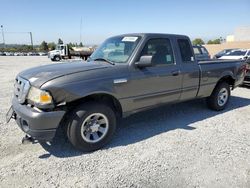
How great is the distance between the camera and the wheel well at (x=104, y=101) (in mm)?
3533

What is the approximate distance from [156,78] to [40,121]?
2.21m

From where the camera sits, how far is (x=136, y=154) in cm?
363

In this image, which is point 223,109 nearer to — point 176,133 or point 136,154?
point 176,133

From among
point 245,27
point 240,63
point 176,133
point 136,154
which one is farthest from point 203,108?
point 245,27

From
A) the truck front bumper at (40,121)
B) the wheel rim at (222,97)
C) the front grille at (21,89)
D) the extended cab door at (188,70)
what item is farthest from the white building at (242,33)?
the truck front bumper at (40,121)

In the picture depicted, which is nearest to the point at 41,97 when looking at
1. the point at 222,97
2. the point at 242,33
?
the point at 222,97

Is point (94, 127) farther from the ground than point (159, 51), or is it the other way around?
point (159, 51)

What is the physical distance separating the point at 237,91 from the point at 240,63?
2597 millimetres

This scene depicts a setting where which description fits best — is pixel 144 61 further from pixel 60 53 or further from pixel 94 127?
pixel 60 53

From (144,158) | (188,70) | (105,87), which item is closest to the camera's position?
(144,158)

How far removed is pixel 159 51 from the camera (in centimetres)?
450

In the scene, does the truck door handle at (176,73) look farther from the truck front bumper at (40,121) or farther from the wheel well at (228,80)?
the truck front bumper at (40,121)

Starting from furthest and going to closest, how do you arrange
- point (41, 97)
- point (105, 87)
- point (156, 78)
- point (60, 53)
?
point (60, 53) → point (156, 78) → point (105, 87) → point (41, 97)

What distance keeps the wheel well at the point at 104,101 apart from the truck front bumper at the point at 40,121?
0.29 m
